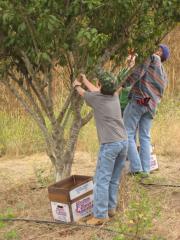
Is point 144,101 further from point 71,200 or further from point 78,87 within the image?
point 71,200

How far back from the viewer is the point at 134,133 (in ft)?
21.9

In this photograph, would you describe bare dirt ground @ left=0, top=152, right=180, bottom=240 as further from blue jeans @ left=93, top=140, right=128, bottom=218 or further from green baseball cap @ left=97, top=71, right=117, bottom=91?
green baseball cap @ left=97, top=71, right=117, bottom=91

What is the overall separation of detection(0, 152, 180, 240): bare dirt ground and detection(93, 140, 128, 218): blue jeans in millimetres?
235

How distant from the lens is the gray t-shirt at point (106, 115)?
188 inches

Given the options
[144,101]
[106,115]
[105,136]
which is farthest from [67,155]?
[144,101]

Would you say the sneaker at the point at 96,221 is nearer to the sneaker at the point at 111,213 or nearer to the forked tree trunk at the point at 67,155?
the sneaker at the point at 111,213

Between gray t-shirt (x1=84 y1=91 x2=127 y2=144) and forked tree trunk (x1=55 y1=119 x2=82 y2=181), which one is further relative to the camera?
forked tree trunk (x1=55 y1=119 x2=82 y2=181)

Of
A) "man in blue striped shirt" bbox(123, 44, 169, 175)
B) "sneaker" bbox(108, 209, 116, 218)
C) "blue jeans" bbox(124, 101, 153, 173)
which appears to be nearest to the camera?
"sneaker" bbox(108, 209, 116, 218)

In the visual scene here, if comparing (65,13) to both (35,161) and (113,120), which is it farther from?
(35,161)

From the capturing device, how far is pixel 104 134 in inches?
191

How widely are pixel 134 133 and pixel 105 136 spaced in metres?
1.87

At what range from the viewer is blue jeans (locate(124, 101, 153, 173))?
6.62 meters

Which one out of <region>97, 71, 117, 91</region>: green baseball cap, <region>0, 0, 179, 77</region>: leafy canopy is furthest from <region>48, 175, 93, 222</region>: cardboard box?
<region>0, 0, 179, 77</region>: leafy canopy

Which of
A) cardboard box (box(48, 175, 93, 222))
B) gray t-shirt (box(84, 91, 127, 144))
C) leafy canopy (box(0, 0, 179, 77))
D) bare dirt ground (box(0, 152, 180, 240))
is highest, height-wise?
leafy canopy (box(0, 0, 179, 77))
